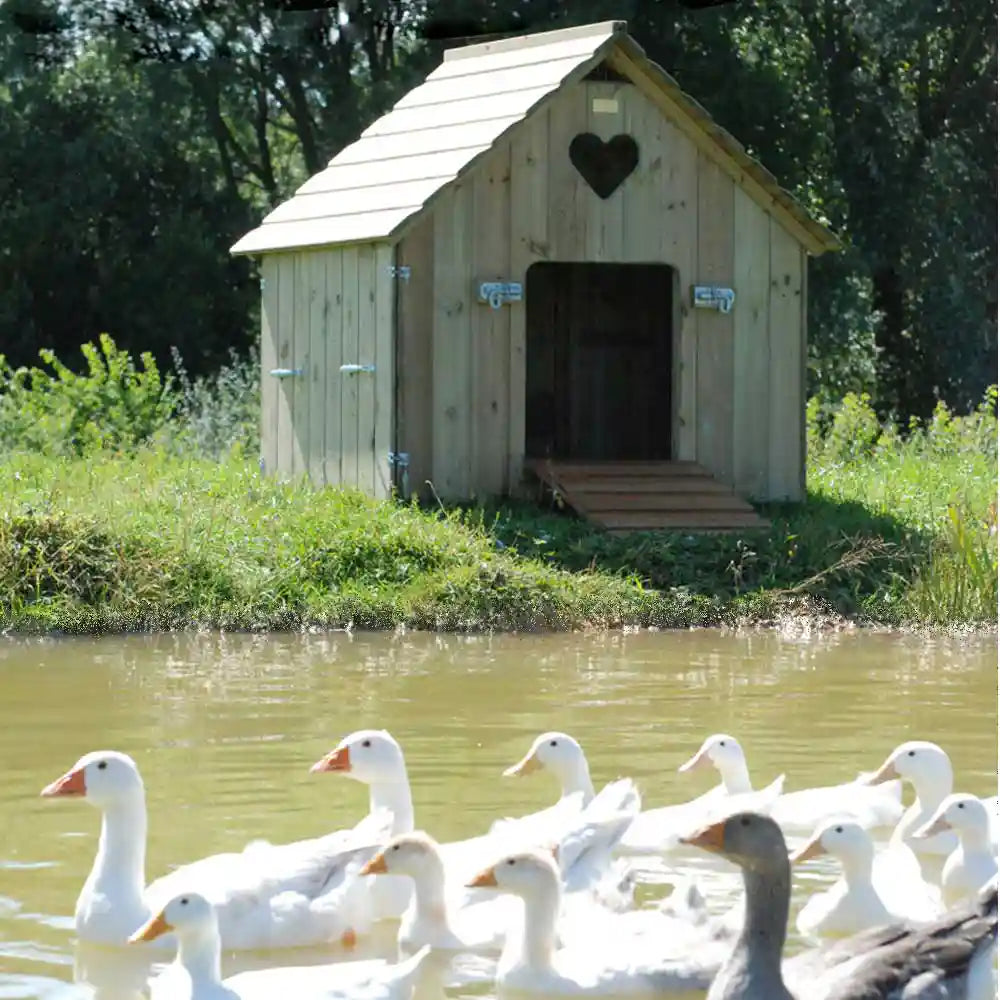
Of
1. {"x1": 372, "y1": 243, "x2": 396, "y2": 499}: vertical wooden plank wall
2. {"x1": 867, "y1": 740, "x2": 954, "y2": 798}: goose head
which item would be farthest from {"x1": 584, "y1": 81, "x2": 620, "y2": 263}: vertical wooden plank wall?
{"x1": 867, "y1": 740, "x2": 954, "y2": 798}: goose head

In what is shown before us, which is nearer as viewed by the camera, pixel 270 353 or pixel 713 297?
pixel 713 297

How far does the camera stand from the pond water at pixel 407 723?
7789 mm

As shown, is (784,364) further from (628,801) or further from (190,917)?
(190,917)

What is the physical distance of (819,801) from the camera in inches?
326

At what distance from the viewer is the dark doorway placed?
64.5ft

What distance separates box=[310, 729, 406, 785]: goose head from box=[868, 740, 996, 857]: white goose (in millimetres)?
1931

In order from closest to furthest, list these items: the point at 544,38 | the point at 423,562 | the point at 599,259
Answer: the point at 423,562
the point at 599,259
the point at 544,38

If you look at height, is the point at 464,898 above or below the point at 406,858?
below

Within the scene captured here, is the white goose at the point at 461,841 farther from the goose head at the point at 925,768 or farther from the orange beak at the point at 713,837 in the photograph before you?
the orange beak at the point at 713,837

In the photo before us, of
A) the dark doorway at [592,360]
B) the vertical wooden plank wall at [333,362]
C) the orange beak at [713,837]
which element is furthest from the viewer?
the dark doorway at [592,360]

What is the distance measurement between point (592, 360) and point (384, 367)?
3.95m

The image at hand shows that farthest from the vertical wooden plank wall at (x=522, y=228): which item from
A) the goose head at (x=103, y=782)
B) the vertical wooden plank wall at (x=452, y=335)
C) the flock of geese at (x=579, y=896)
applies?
the goose head at (x=103, y=782)

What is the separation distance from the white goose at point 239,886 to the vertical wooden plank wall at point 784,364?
412 inches

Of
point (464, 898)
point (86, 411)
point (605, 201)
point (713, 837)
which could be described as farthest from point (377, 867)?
point (86, 411)
